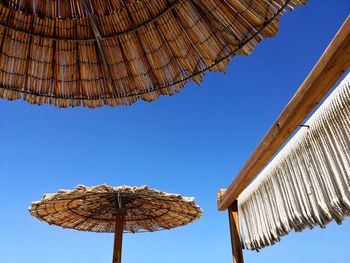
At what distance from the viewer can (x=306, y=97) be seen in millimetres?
1715

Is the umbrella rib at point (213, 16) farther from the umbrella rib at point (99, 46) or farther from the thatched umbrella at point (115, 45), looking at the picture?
the umbrella rib at point (99, 46)

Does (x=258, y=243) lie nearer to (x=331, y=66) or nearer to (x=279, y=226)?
(x=279, y=226)

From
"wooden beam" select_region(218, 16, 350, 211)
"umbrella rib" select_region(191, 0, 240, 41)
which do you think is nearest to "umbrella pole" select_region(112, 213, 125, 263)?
"wooden beam" select_region(218, 16, 350, 211)

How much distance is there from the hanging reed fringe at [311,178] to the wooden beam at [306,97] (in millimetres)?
95

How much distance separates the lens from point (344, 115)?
1703mm

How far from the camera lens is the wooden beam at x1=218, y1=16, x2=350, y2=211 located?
1.38 metres

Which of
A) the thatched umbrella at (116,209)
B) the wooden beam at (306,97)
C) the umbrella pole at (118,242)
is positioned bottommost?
the wooden beam at (306,97)

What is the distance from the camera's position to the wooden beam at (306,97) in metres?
1.38

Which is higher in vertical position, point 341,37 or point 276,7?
point 276,7

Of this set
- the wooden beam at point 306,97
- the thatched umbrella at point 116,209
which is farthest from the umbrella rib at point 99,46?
the thatched umbrella at point 116,209

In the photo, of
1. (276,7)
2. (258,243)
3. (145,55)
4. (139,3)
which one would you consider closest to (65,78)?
(145,55)

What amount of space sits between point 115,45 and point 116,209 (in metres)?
4.36

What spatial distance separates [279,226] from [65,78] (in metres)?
2.02

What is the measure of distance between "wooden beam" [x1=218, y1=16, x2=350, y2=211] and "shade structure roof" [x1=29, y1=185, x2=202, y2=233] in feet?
9.03
